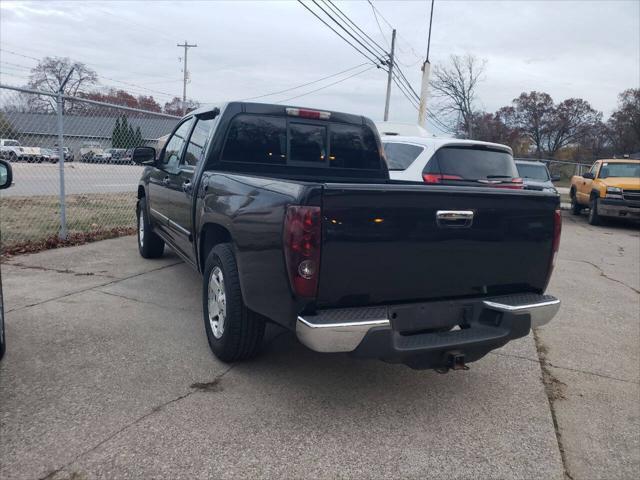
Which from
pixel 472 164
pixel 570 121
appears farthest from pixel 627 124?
pixel 472 164

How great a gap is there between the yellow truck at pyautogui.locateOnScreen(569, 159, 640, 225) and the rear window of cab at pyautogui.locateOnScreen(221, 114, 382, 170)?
1166cm

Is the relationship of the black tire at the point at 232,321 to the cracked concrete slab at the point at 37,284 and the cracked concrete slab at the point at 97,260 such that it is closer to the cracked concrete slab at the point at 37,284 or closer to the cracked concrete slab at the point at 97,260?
the cracked concrete slab at the point at 37,284

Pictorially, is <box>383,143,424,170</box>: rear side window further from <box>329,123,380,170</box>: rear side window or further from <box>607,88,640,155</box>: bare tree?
<box>607,88,640,155</box>: bare tree

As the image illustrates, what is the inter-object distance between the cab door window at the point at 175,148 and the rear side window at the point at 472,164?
3.41 meters

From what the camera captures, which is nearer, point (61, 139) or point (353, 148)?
point (353, 148)

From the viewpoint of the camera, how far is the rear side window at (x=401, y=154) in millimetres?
7770

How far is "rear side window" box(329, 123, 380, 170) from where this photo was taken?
203 inches

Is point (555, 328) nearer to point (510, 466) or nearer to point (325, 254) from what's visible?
point (510, 466)

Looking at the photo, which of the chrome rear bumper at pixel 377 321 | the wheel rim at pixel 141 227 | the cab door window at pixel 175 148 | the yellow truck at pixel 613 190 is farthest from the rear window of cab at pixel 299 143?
the yellow truck at pixel 613 190

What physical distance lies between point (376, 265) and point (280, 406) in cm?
112

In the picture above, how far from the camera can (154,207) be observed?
6.32 metres

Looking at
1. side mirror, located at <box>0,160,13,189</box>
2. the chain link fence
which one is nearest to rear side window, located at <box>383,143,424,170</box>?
the chain link fence

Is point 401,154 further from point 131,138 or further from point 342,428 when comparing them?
point 342,428

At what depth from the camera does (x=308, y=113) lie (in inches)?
195
